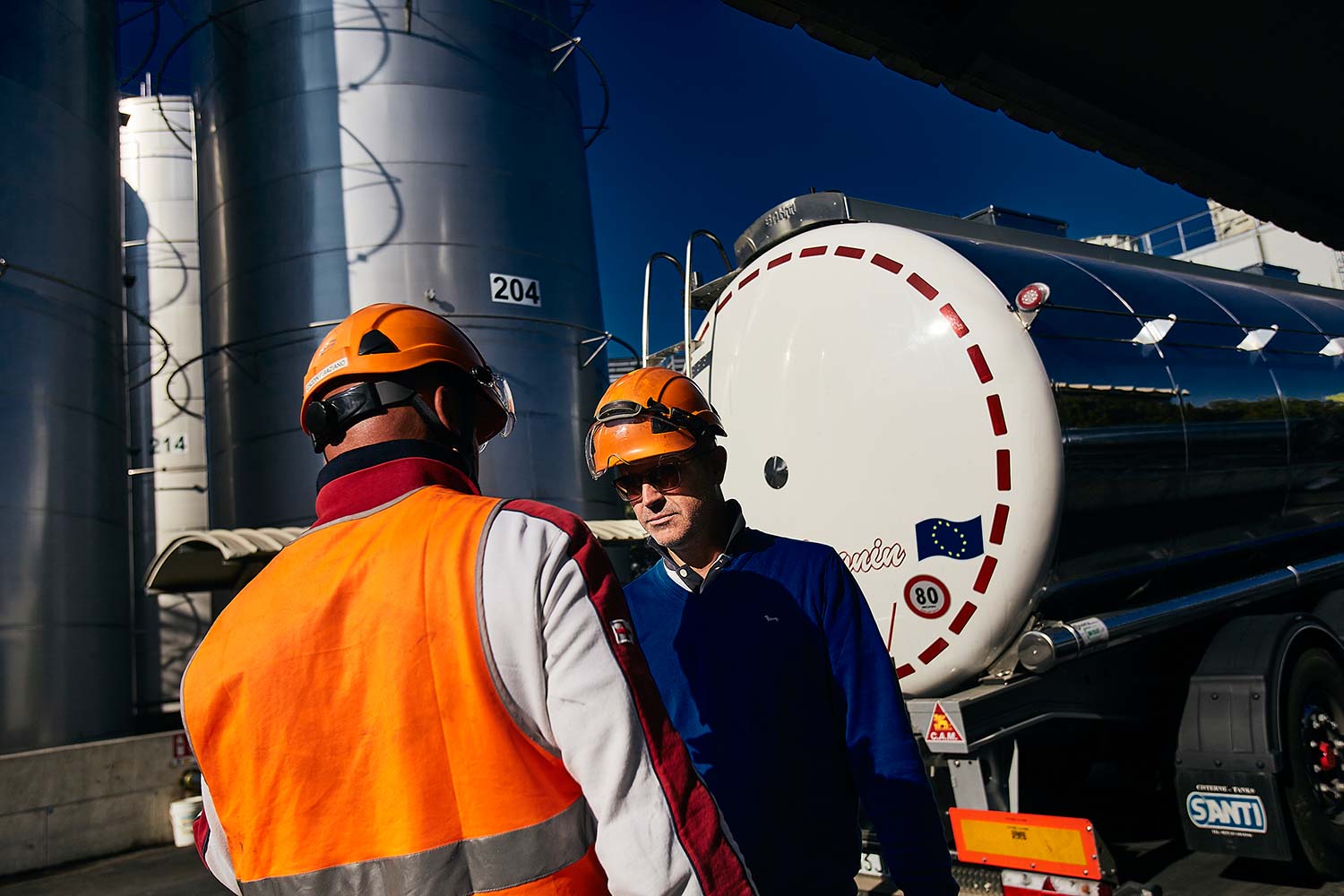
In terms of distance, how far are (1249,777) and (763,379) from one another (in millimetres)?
2680

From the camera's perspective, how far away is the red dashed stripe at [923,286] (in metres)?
4.00

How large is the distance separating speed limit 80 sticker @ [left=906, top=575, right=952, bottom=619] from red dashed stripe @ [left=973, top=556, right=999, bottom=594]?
12 cm

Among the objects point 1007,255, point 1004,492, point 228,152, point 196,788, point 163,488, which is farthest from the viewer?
point 163,488

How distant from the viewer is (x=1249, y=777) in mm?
4039

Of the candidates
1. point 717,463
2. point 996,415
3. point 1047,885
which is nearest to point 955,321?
point 996,415

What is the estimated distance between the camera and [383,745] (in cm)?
132

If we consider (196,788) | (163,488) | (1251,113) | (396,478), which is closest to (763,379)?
(1251,113)

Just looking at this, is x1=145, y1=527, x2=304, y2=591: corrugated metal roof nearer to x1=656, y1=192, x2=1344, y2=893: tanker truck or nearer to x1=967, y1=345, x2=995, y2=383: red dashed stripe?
x1=656, y1=192, x2=1344, y2=893: tanker truck

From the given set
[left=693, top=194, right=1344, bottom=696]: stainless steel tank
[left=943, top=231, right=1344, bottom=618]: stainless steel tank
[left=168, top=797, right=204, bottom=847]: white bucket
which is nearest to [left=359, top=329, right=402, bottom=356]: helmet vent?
[left=693, top=194, right=1344, bottom=696]: stainless steel tank

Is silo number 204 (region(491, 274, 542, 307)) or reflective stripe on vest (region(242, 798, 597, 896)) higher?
silo number 204 (region(491, 274, 542, 307))

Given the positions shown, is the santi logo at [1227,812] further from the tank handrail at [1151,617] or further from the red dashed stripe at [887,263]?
the red dashed stripe at [887,263]

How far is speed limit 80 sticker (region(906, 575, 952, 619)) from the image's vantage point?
153 inches

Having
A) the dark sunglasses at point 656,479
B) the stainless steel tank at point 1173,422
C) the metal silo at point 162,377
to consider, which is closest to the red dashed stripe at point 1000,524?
the stainless steel tank at point 1173,422

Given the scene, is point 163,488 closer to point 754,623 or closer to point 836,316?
point 836,316
